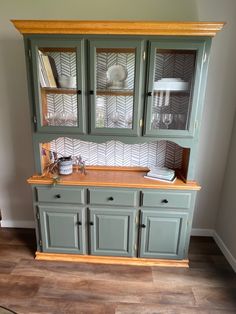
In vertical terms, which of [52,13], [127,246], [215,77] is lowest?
[127,246]

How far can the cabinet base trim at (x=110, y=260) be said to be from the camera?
1.94m

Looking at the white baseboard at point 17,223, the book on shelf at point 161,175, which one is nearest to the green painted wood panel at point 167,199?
the book on shelf at point 161,175

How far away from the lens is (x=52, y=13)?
74.6 inches

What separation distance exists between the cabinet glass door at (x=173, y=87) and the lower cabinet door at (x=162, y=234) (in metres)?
0.73

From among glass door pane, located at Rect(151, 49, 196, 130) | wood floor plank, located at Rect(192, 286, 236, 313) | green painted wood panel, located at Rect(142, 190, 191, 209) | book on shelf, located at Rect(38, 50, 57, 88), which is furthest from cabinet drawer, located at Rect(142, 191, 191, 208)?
book on shelf, located at Rect(38, 50, 57, 88)

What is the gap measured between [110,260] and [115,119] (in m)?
1.34

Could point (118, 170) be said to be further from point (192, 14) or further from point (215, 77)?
point (192, 14)

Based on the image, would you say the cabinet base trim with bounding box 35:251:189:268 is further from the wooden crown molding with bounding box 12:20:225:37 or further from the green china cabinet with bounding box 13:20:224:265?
the wooden crown molding with bounding box 12:20:225:37

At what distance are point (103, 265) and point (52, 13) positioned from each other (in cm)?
242

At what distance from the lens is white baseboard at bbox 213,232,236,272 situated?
6.38 feet

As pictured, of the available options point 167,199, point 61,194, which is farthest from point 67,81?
point 167,199

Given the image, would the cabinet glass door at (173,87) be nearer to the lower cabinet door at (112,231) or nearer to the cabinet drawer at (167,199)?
the cabinet drawer at (167,199)

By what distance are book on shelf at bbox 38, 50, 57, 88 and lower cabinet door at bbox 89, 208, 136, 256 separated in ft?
3.81

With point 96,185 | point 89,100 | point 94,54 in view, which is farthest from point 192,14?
point 96,185
